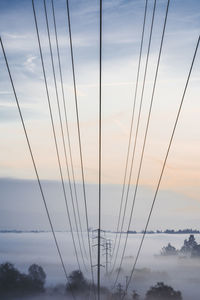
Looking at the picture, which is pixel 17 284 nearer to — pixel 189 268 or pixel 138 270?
pixel 138 270

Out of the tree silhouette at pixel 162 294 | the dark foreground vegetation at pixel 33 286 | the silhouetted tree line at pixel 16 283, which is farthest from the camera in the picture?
the silhouetted tree line at pixel 16 283

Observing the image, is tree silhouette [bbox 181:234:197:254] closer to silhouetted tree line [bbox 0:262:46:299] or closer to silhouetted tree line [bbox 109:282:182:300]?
silhouetted tree line [bbox 0:262:46:299]

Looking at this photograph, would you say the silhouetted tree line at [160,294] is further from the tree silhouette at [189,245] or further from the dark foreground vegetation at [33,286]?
the tree silhouette at [189,245]

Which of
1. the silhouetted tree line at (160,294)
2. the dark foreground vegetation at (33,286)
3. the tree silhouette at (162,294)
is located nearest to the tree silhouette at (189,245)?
the dark foreground vegetation at (33,286)

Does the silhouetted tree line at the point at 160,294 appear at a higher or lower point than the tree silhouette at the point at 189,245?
lower

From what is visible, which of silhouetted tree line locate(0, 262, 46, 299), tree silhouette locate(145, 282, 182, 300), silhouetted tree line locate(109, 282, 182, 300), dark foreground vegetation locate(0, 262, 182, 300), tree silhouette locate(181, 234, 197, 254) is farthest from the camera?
tree silhouette locate(181, 234, 197, 254)

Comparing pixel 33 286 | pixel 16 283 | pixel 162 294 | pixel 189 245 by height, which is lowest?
pixel 162 294

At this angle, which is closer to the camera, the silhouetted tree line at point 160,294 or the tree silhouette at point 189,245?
the silhouetted tree line at point 160,294

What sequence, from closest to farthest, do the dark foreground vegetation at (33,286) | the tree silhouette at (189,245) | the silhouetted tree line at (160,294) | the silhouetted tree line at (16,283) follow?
the silhouetted tree line at (160,294)
the dark foreground vegetation at (33,286)
the silhouetted tree line at (16,283)
the tree silhouette at (189,245)

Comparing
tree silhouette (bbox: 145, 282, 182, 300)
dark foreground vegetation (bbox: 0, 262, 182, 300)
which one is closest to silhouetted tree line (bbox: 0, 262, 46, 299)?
dark foreground vegetation (bbox: 0, 262, 182, 300)

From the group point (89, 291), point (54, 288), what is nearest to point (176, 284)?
point (54, 288)

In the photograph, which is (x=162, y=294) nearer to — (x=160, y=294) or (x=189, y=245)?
(x=160, y=294)

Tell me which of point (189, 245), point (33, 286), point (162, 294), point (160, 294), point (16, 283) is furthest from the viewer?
point (189, 245)

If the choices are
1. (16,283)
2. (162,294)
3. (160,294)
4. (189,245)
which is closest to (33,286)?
(16,283)
